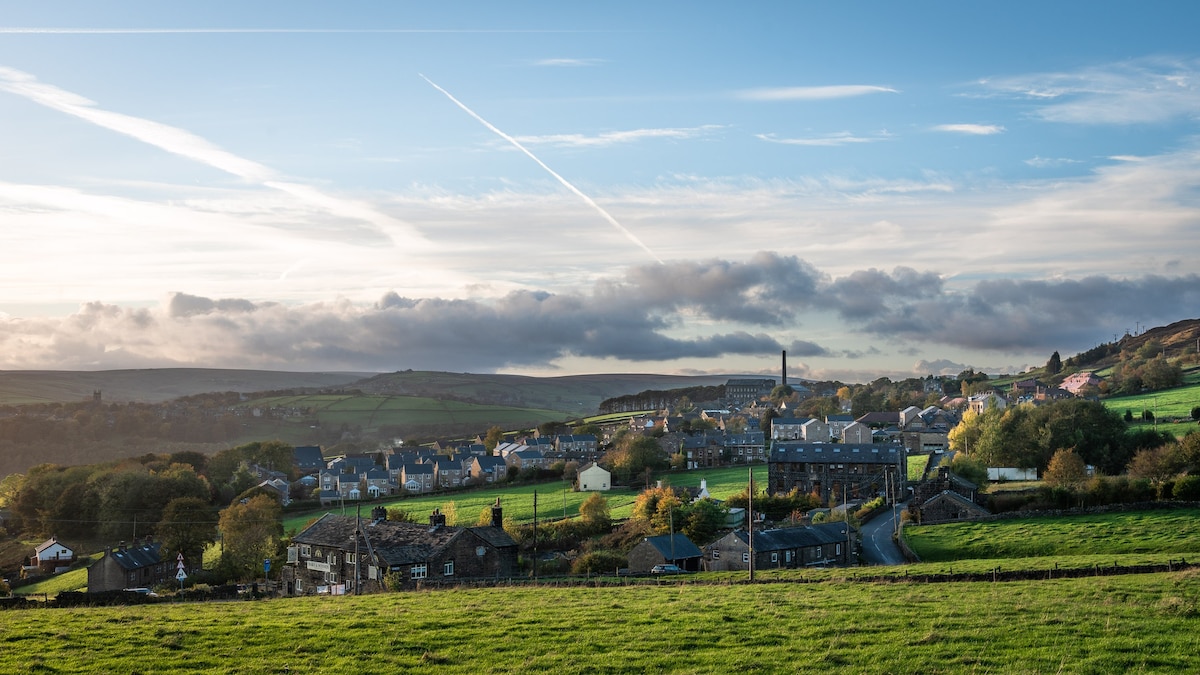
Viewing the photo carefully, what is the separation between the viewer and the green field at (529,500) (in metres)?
89.8

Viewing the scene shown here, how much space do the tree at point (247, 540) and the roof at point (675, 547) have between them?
2620cm

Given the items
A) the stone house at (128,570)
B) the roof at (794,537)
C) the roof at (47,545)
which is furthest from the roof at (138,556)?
the roof at (794,537)

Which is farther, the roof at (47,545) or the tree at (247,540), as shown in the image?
the roof at (47,545)

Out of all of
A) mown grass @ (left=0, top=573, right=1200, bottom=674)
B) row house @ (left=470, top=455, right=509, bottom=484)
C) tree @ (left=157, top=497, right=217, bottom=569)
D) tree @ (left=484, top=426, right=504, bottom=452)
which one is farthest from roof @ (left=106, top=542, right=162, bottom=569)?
tree @ (left=484, top=426, right=504, bottom=452)

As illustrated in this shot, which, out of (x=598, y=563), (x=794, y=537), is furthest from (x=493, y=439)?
(x=794, y=537)

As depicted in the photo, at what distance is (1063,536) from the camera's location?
5872 cm

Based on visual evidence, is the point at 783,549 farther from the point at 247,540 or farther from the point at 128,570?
the point at 128,570

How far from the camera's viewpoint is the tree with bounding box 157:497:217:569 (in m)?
78.1

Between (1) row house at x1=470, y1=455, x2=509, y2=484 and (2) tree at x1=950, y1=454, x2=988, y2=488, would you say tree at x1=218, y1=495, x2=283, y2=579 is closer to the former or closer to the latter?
(1) row house at x1=470, y1=455, x2=509, y2=484

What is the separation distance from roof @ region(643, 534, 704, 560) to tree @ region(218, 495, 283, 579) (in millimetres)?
26203

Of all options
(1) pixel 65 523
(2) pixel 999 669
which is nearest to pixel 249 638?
(2) pixel 999 669

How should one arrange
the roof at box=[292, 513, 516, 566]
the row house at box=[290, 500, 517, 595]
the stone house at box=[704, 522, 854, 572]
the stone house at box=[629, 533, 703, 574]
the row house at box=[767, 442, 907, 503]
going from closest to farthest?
1. the row house at box=[290, 500, 517, 595]
2. the roof at box=[292, 513, 516, 566]
3. the stone house at box=[704, 522, 854, 572]
4. the stone house at box=[629, 533, 703, 574]
5. the row house at box=[767, 442, 907, 503]

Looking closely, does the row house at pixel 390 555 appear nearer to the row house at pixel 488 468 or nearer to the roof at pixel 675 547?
the roof at pixel 675 547

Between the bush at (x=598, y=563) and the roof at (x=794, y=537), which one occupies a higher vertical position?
the roof at (x=794, y=537)
